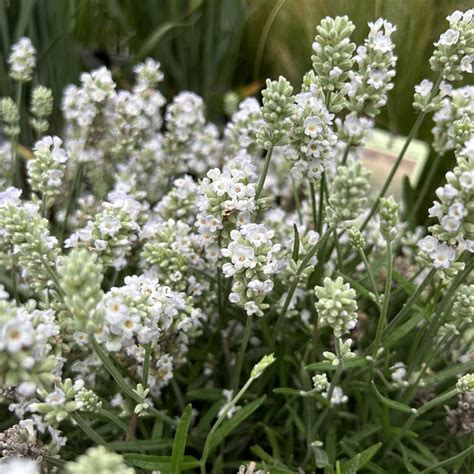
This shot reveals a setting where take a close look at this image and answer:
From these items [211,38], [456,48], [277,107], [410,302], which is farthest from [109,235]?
[211,38]

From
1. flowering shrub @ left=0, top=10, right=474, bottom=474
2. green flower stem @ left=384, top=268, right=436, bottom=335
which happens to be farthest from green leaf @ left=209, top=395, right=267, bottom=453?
green flower stem @ left=384, top=268, right=436, bottom=335

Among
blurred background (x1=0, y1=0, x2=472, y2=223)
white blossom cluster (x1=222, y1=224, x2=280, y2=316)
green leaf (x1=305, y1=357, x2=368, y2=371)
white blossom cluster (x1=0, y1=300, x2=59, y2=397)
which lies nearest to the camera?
white blossom cluster (x1=0, y1=300, x2=59, y2=397)

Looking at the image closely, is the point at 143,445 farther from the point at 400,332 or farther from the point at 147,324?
the point at 400,332

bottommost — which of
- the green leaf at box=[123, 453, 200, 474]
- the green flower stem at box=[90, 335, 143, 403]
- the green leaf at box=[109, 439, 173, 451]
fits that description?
the green leaf at box=[109, 439, 173, 451]

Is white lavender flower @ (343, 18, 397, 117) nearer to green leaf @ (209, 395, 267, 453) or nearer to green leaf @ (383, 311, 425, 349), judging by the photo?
green leaf @ (383, 311, 425, 349)

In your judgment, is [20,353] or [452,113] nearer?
[20,353]

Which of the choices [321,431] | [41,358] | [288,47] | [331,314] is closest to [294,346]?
[321,431]

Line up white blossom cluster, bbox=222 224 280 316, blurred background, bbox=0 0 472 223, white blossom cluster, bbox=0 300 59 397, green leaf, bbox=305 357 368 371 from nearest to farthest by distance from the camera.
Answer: white blossom cluster, bbox=0 300 59 397
white blossom cluster, bbox=222 224 280 316
green leaf, bbox=305 357 368 371
blurred background, bbox=0 0 472 223

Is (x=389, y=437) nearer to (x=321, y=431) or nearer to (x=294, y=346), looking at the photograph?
(x=321, y=431)
